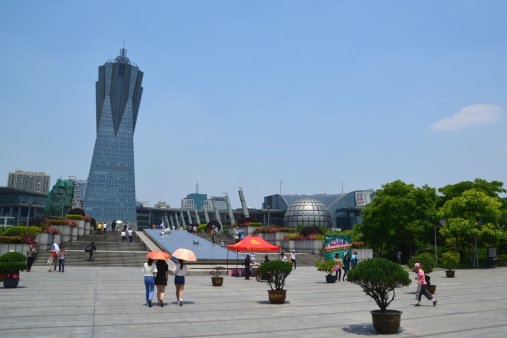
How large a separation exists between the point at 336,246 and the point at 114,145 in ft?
542

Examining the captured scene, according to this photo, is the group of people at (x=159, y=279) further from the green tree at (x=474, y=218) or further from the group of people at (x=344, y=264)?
the green tree at (x=474, y=218)

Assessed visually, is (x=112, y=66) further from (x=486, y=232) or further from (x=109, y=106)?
(x=486, y=232)

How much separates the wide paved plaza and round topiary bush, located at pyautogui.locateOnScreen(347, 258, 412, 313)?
43.2 inches

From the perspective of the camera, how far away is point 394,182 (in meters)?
48.5

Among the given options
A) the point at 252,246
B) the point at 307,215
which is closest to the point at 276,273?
the point at 252,246

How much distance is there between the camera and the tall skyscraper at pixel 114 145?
183 m

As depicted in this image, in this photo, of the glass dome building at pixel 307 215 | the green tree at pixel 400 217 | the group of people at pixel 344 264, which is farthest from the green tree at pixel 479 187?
the glass dome building at pixel 307 215

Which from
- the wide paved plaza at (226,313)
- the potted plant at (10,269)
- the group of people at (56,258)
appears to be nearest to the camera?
the wide paved plaza at (226,313)

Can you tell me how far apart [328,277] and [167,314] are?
13535 mm

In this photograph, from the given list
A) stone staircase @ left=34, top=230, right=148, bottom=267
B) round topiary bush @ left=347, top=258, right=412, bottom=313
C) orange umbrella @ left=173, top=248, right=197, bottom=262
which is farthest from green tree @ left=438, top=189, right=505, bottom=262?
round topiary bush @ left=347, top=258, right=412, bottom=313

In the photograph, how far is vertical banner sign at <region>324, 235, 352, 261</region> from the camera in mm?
33812

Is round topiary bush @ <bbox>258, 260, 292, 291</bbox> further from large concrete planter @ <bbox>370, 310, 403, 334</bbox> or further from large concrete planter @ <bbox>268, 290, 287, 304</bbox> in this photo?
large concrete planter @ <bbox>370, 310, 403, 334</bbox>

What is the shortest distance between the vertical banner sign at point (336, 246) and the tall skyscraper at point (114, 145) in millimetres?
161942

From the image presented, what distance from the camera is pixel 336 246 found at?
1342 inches
